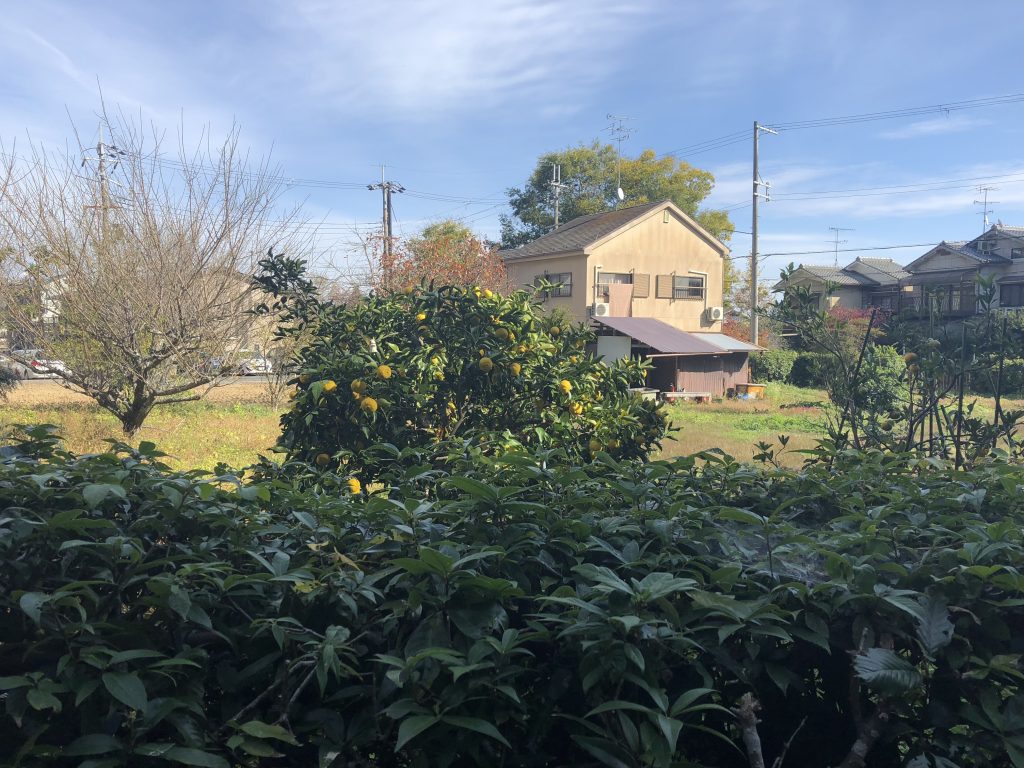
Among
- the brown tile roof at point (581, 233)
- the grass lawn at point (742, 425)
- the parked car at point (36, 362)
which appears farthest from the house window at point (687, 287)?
the parked car at point (36, 362)

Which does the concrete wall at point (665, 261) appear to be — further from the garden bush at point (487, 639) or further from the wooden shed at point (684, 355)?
the garden bush at point (487, 639)

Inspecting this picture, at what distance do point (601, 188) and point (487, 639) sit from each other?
131 feet

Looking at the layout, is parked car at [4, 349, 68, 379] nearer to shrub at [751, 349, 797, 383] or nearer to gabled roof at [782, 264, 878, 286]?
shrub at [751, 349, 797, 383]

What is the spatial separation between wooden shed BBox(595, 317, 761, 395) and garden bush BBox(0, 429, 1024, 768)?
22557mm

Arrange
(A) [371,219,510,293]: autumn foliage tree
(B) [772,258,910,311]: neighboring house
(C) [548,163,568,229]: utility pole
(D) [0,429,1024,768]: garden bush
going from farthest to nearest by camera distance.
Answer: (B) [772,258,910,311]: neighboring house, (C) [548,163,568,229]: utility pole, (A) [371,219,510,293]: autumn foliage tree, (D) [0,429,1024,768]: garden bush

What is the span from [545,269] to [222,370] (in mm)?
17666

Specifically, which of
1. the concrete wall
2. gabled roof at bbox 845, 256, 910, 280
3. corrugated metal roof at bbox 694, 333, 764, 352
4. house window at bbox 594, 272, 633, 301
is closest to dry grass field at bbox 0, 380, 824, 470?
corrugated metal roof at bbox 694, 333, 764, 352

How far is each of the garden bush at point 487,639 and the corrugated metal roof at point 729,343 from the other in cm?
2524

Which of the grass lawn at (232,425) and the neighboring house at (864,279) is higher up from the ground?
the neighboring house at (864,279)

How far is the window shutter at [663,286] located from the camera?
28.8 meters

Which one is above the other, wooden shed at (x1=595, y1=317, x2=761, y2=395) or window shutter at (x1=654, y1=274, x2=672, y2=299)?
window shutter at (x1=654, y1=274, x2=672, y2=299)

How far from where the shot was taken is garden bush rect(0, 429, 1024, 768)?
1.27 m

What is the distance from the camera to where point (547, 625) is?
147 cm

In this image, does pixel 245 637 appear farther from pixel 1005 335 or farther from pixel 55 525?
pixel 1005 335
